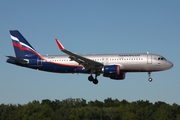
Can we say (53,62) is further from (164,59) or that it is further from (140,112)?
(140,112)

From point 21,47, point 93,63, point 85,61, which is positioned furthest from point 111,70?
point 21,47

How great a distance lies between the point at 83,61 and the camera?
73250mm

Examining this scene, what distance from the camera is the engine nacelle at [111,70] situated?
71.5 meters

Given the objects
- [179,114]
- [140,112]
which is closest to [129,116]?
[140,112]

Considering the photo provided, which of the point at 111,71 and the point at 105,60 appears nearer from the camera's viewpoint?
the point at 111,71

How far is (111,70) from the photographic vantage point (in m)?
71.6

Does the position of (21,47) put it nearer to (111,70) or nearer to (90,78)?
(90,78)

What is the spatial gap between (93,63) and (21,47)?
15296 millimetres

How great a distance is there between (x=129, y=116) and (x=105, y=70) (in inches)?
3843

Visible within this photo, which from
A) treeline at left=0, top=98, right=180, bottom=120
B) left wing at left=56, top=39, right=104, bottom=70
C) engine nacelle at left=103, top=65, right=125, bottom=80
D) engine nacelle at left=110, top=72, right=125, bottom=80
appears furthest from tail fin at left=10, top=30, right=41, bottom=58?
treeline at left=0, top=98, right=180, bottom=120

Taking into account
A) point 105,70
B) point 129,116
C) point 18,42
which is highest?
point 18,42

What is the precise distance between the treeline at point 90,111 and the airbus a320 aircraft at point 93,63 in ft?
200

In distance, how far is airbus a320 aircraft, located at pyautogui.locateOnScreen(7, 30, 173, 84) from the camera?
71562 millimetres

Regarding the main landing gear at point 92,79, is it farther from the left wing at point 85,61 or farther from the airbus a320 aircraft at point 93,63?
the left wing at point 85,61
